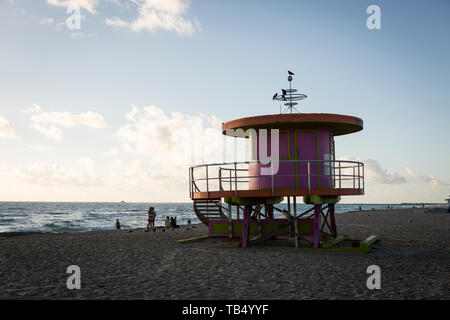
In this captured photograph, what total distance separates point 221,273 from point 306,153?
666cm

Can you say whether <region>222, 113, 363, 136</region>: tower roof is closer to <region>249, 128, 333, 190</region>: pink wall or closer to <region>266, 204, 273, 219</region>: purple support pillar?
<region>249, 128, 333, 190</region>: pink wall

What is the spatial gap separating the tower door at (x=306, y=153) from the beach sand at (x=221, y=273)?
9.03ft

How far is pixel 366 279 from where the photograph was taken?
10000mm

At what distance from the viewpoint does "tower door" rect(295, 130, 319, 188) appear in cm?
1557

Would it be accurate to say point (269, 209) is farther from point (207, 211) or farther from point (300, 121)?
point (300, 121)

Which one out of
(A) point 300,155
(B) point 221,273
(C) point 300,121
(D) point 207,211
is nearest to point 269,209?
(D) point 207,211

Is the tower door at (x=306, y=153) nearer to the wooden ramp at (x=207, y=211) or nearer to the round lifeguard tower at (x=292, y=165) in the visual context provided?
the round lifeguard tower at (x=292, y=165)

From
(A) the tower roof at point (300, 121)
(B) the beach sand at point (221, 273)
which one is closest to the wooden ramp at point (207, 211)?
(B) the beach sand at point (221, 273)

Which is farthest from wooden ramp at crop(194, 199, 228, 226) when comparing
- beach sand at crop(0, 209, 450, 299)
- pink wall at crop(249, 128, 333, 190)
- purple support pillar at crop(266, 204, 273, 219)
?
pink wall at crop(249, 128, 333, 190)

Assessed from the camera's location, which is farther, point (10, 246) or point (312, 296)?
point (10, 246)

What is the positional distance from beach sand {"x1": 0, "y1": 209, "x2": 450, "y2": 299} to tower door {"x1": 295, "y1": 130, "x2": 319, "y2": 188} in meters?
2.75

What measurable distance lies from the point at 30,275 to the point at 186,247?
684cm
